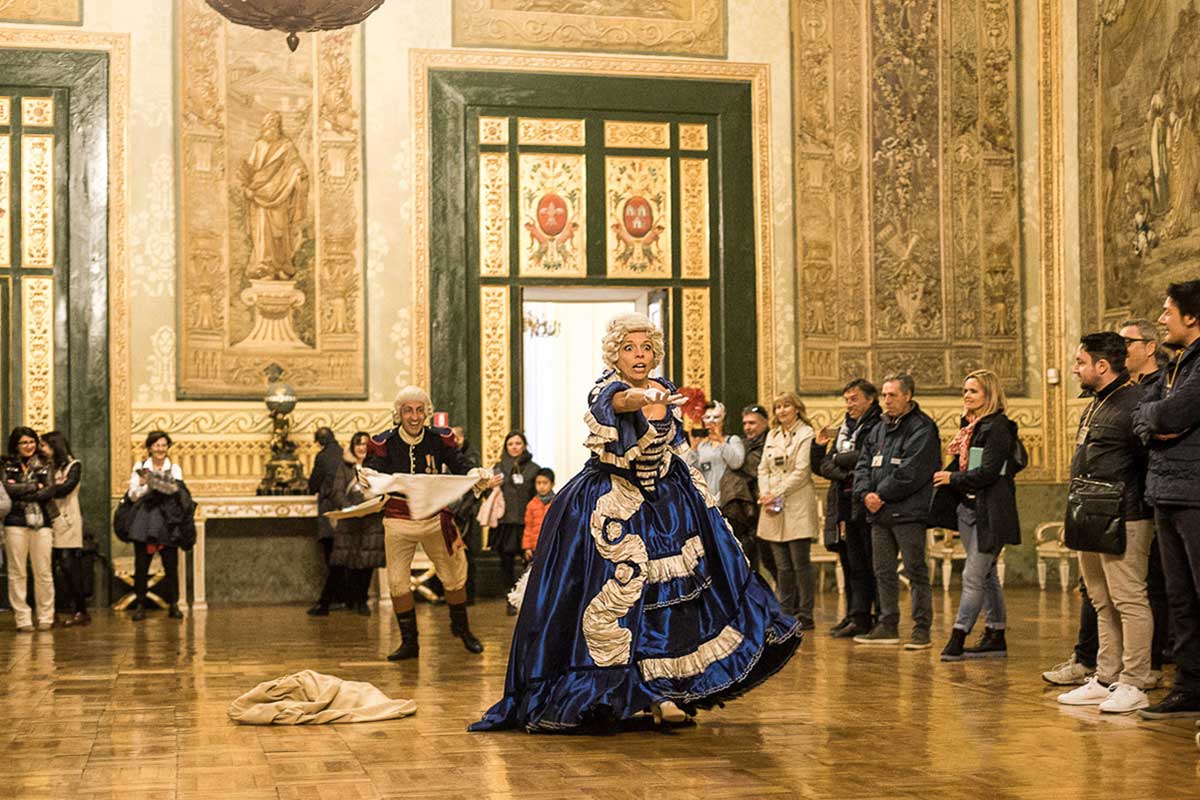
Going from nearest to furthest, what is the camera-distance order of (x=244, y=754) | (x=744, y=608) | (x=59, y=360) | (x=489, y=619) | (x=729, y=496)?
(x=244, y=754), (x=744, y=608), (x=729, y=496), (x=489, y=619), (x=59, y=360)

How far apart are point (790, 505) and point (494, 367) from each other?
4393 mm

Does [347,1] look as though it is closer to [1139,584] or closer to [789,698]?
[789,698]

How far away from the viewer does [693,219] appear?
13680 mm

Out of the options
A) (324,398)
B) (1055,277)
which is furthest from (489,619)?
(1055,277)

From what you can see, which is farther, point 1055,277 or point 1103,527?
point 1055,277

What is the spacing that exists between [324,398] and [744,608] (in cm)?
764

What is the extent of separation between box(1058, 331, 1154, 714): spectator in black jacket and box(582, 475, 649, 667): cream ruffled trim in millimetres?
2004

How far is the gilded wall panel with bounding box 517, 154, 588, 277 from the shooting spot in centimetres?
1338

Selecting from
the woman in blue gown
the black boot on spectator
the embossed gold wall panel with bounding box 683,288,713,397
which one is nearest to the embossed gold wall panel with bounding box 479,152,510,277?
the embossed gold wall panel with bounding box 683,288,713,397

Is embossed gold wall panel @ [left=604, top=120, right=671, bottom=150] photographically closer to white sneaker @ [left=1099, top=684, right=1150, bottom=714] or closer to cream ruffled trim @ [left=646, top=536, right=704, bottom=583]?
cream ruffled trim @ [left=646, top=536, right=704, bottom=583]

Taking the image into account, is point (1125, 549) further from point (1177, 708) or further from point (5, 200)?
point (5, 200)

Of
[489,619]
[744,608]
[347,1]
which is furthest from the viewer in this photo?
[489,619]

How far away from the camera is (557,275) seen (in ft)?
43.9

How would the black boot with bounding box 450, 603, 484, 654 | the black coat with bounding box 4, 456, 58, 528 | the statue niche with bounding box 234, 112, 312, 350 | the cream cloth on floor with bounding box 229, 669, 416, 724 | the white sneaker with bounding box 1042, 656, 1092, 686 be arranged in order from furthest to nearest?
1. the statue niche with bounding box 234, 112, 312, 350
2. the black coat with bounding box 4, 456, 58, 528
3. the black boot with bounding box 450, 603, 484, 654
4. the white sneaker with bounding box 1042, 656, 1092, 686
5. the cream cloth on floor with bounding box 229, 669, 416, 724
